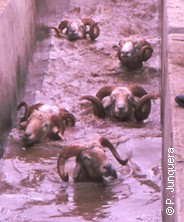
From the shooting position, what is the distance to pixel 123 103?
432 inches

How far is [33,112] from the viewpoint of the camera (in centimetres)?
1063

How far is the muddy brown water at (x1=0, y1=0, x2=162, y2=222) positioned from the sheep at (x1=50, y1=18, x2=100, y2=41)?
0.51 ft

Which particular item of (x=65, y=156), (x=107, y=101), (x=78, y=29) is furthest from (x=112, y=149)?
(x=78, y=29)

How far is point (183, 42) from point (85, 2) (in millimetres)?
10882

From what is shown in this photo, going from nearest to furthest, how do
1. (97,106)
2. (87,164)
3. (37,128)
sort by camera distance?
(87,164), (37,128), (97,106)

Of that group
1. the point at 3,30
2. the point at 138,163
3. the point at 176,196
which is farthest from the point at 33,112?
the point at 176,196

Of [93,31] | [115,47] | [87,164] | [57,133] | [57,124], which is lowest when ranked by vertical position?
[87,164]

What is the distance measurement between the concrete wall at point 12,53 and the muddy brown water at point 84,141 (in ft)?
0.91

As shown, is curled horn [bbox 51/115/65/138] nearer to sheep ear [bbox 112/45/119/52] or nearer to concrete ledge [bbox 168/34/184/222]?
concrete ledge [bbox 168/34/184/222]

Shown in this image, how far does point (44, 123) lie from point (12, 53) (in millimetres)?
1808

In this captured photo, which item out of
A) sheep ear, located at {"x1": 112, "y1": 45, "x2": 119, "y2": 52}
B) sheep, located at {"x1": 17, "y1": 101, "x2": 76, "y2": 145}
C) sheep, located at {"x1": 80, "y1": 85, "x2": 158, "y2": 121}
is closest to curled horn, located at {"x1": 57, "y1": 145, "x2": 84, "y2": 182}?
sheep, located at {"x1": 17, "y1": 101, "x2": 76, "y2": 145}

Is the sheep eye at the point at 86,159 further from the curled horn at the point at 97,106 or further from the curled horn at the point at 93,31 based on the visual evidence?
the curled horn at the point at 93,31

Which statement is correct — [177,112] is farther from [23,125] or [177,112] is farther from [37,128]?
[23,125]

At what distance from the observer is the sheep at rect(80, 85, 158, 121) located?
10.9 metres
